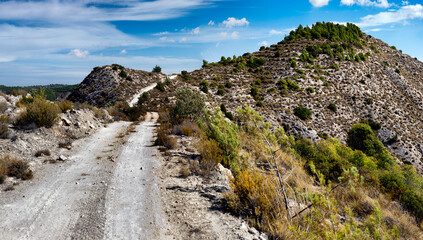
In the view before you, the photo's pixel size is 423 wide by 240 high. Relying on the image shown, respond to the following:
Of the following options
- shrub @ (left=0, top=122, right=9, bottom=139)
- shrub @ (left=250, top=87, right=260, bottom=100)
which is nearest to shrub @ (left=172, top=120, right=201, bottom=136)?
shrub @ (left=0, top=122, right=9, bottom=139)

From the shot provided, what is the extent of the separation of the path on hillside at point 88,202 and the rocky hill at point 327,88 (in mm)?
27829

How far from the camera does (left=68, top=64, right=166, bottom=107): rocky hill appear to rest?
43156 mm

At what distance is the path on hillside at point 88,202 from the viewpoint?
14.7 feet

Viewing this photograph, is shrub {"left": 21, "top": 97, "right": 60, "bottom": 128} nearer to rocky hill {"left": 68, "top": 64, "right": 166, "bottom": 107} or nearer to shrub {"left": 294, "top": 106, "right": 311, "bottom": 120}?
rocky hill {"left": 68, "top": 64, "right": 166, "bottom": 107}

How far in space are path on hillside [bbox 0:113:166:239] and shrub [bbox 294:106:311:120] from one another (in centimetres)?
3153

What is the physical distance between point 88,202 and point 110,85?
45744 millimetres

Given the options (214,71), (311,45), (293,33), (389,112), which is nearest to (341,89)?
(389,112)

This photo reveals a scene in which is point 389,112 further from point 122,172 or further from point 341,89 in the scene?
point 122,172

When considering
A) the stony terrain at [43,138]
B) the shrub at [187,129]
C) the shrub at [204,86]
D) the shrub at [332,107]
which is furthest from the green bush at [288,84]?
the stony terrain at [43,138]

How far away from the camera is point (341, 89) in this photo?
45.0 m

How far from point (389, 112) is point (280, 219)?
49.5 meters

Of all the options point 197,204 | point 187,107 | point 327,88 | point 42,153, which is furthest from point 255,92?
point 197,204

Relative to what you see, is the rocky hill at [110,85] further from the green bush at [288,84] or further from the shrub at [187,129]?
the shrub at [187,129]

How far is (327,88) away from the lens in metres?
44.6
